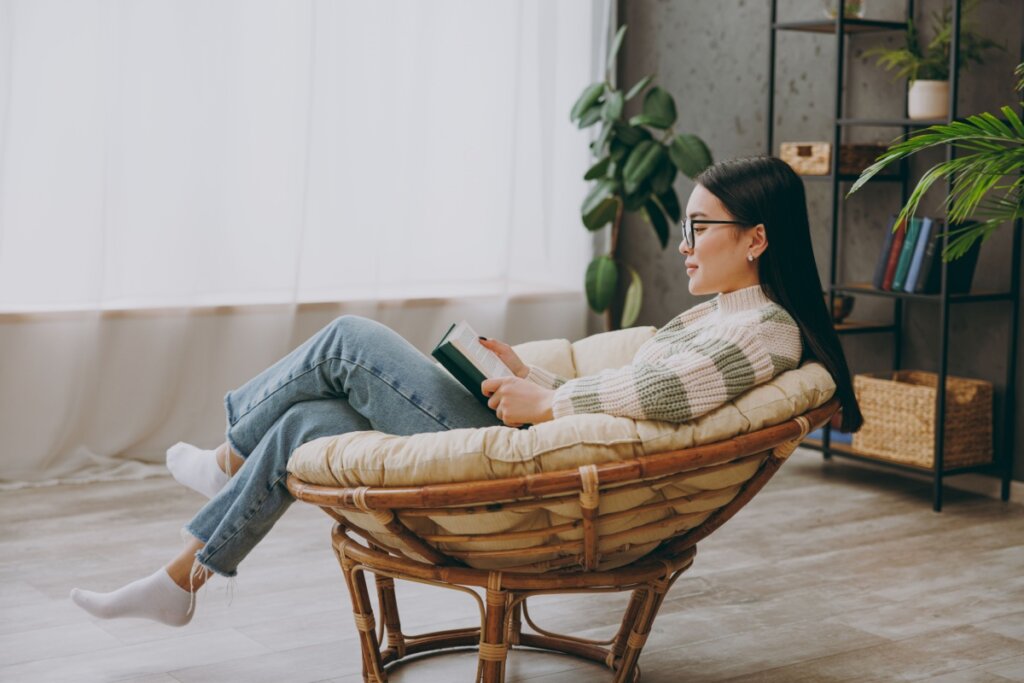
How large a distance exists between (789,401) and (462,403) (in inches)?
22.8

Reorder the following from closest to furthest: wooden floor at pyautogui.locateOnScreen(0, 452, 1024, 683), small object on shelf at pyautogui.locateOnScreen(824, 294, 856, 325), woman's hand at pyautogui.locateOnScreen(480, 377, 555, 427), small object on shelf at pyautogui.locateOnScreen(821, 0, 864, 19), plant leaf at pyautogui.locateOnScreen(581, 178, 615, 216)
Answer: woman's hand at pyautogui.locateOnScreen(480, 377, 555, 427)
wooden floor at pyautogui.locateOnScreen(0, 452, 1024, 683)
small object on shelf at pyautogui.locateOnScreen(821, 0, 864, 19)
small object on shelf at pyautogui.locateOnScreen(824, 294, 856, 325)
plant leaf at pyautogui.locateOnScreen(581, 178, 615, 216)

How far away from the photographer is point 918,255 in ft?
Result: 12.3

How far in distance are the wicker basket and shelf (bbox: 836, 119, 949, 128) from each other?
2.59 ft

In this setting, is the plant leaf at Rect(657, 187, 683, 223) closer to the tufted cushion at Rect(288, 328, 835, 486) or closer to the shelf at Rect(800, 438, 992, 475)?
the shelf at Rect(800, 438, 992, 475)

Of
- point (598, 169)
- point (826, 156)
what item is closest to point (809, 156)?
point (826, 156)

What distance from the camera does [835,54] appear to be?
4.19m

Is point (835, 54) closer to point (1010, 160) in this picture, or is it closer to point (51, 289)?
point (1010, 160)

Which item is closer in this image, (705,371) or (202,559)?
(705,371)

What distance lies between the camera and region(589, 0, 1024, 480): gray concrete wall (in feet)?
12.4

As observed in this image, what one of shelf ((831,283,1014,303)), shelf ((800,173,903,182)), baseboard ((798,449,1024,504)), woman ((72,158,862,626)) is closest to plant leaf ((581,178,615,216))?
shelf ((800,173,903,182))

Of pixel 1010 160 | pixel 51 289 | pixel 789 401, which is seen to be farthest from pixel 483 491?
pixel 51 289

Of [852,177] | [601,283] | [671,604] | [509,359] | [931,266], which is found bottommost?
[671,604]

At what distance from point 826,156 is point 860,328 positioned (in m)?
0.57

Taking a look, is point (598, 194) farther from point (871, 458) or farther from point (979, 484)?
point (979, 484)
